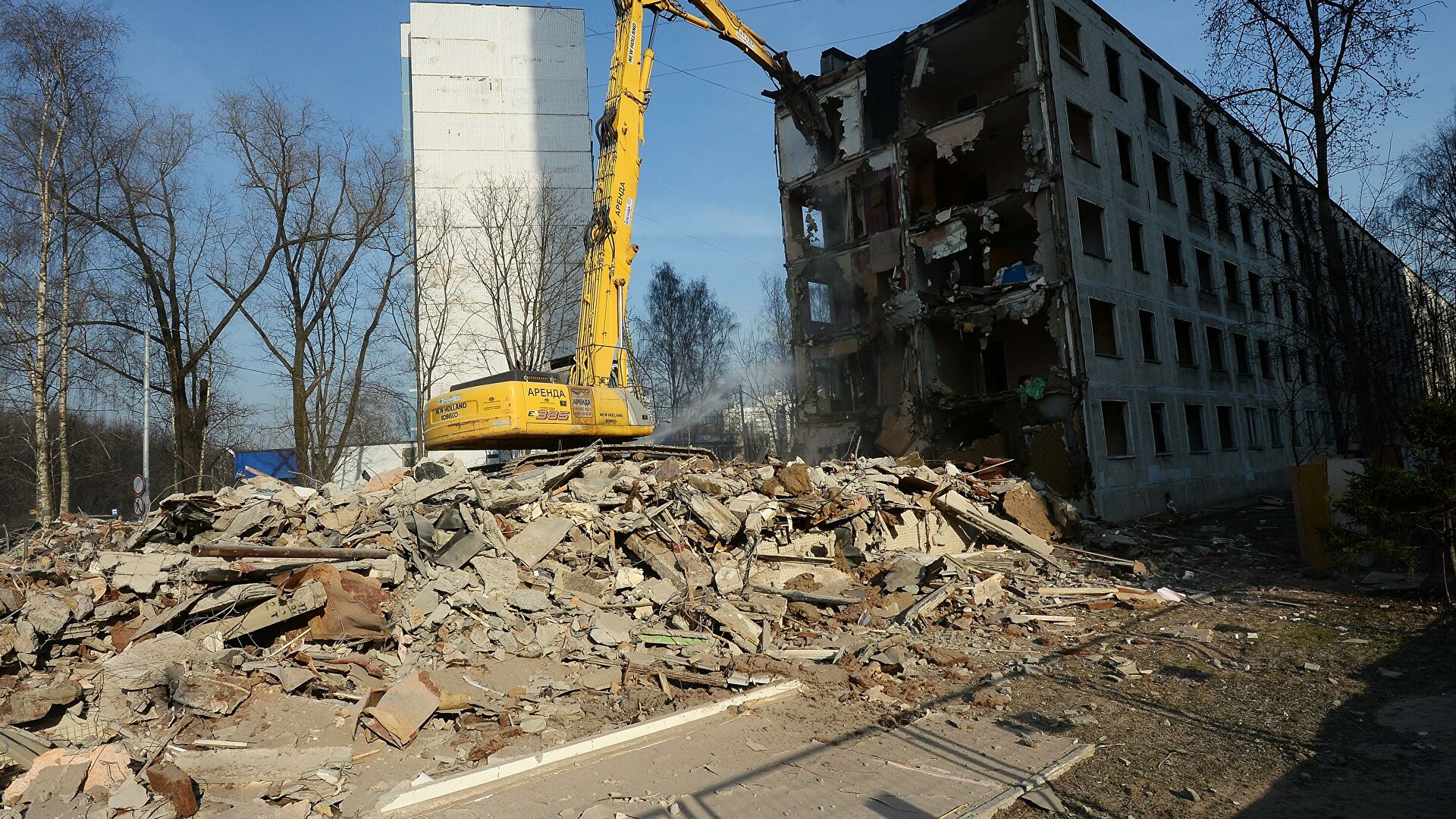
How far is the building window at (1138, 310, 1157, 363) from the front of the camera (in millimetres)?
20812

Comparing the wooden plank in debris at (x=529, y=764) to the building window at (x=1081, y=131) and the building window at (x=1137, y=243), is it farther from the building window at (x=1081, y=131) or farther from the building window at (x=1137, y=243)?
the building window at (x=1137, y=243)

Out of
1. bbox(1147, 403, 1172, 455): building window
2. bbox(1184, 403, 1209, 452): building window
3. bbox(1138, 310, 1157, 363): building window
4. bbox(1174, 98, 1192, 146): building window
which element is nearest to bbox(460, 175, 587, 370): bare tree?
bbox(1138, 310, 1157, 363): building window

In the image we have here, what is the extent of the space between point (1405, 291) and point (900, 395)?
11.6 meters

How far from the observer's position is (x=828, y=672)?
7.13 meters

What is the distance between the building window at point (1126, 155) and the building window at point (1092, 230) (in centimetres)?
234

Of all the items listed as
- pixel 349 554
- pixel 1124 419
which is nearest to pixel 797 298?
pixel 1124 419

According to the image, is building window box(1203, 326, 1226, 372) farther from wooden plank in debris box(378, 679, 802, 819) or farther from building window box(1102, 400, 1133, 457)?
wooden plank in debris box(378, 679, 802, 819)

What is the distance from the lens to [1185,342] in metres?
22.7

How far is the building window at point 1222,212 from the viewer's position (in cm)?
2500

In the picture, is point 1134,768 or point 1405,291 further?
point 1405,291

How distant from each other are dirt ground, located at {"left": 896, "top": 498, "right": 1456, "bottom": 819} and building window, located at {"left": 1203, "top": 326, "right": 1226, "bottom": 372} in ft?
50.8

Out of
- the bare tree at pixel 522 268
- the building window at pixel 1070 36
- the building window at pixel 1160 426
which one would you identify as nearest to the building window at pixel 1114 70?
the building window at pixel 1070 36

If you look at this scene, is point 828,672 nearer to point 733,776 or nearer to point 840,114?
point 733,776

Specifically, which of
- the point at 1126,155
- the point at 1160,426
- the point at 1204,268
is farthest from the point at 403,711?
the point at 1204,268
